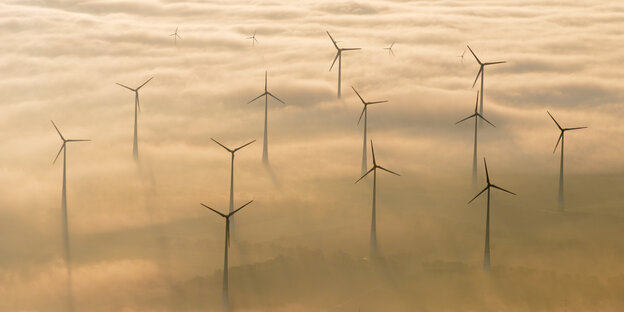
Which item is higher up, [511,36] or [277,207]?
[511,36]

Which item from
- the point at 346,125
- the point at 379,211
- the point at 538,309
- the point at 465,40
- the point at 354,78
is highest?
the point at 465,40

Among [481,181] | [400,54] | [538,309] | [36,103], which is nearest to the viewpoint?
[538,309]

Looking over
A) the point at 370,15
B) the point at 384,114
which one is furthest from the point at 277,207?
the point at 370,15

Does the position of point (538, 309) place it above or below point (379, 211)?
below

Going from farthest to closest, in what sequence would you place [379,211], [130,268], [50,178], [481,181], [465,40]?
1. [465,40]
2. [50,178]
3. [481,181]
4. [379,211]
5. [130,268]

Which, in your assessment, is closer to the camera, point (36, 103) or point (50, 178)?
point (50, 178)

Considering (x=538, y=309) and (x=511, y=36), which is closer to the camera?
(x=538, y=309)

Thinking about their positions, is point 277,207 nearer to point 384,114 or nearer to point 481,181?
point 481,181

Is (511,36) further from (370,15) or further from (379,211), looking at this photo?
(379,211)

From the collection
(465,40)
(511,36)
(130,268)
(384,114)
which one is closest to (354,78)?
(384,114)
